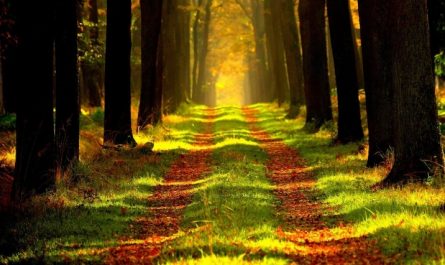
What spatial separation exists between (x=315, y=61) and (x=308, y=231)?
17365mm

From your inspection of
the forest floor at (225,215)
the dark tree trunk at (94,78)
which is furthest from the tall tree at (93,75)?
the forest floor at (225,215)

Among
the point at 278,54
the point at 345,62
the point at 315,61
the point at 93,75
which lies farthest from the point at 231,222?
the point at 278,54

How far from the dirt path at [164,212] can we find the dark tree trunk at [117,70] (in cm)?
215

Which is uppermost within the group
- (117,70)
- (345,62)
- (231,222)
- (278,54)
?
(278,54)

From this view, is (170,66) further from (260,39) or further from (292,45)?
(260,39)

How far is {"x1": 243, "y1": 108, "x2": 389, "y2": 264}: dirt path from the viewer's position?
7.94 m

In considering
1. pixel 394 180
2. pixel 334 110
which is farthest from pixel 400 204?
pixel 334 110

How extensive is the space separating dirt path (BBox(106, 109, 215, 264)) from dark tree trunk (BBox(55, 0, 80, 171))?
7.79 ft

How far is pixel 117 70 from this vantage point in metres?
21.2

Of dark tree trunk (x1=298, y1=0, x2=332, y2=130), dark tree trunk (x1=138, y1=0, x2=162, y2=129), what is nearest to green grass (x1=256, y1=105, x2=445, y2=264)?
dark tree trunk (x1=298, y1=0, x2=332, y2=130)

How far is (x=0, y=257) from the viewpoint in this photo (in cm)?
845

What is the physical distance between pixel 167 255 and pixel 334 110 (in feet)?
82.9

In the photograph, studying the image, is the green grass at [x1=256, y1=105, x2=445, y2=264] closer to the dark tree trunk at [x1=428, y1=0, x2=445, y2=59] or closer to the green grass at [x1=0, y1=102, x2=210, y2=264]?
the green grass at [x1=0, y1=102, x2=210, y2=264]

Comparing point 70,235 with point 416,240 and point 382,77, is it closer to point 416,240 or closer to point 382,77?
point 416,240
